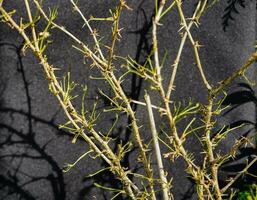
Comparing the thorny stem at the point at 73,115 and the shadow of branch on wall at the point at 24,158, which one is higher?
the thorny stem at the point at 73,115

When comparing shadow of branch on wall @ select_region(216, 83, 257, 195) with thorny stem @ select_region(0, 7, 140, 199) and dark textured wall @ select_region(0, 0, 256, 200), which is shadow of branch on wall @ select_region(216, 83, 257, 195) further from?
thorny stem @ select_region(0, 7, 140, 199)

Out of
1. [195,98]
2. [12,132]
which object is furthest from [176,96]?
[12,132]

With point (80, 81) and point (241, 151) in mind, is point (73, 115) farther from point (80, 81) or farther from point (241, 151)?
point (241, 151)

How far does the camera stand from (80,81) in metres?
1.25

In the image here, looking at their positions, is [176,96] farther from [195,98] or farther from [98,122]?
[98,122]

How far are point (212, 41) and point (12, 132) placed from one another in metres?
0.71

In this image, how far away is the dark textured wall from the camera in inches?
48.2

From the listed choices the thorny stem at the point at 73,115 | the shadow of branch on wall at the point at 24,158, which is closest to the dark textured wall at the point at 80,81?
the shadow of branch on wall at the point at 24,158

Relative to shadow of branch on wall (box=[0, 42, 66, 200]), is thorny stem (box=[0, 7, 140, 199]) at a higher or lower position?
higher

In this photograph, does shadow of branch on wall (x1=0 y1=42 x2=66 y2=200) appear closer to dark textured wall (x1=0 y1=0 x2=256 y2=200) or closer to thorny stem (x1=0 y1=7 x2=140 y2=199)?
dark textured wall (x1=0 y1=0 x2=256 y2=200)

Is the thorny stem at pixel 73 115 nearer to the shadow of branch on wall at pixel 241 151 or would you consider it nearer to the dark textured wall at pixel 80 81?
the dark textured wall at pixel 80 81

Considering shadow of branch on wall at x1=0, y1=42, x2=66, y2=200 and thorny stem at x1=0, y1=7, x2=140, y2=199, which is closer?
thorny stem at x1=0, y1=7, x2=140, y2=199

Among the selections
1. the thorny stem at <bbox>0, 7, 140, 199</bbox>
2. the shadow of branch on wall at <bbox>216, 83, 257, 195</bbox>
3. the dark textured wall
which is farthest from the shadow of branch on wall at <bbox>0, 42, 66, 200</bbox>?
the shadow of branch on wall at <bbox>216, 83, 257, 195</bbox>

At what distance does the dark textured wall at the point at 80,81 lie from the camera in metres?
1.22
